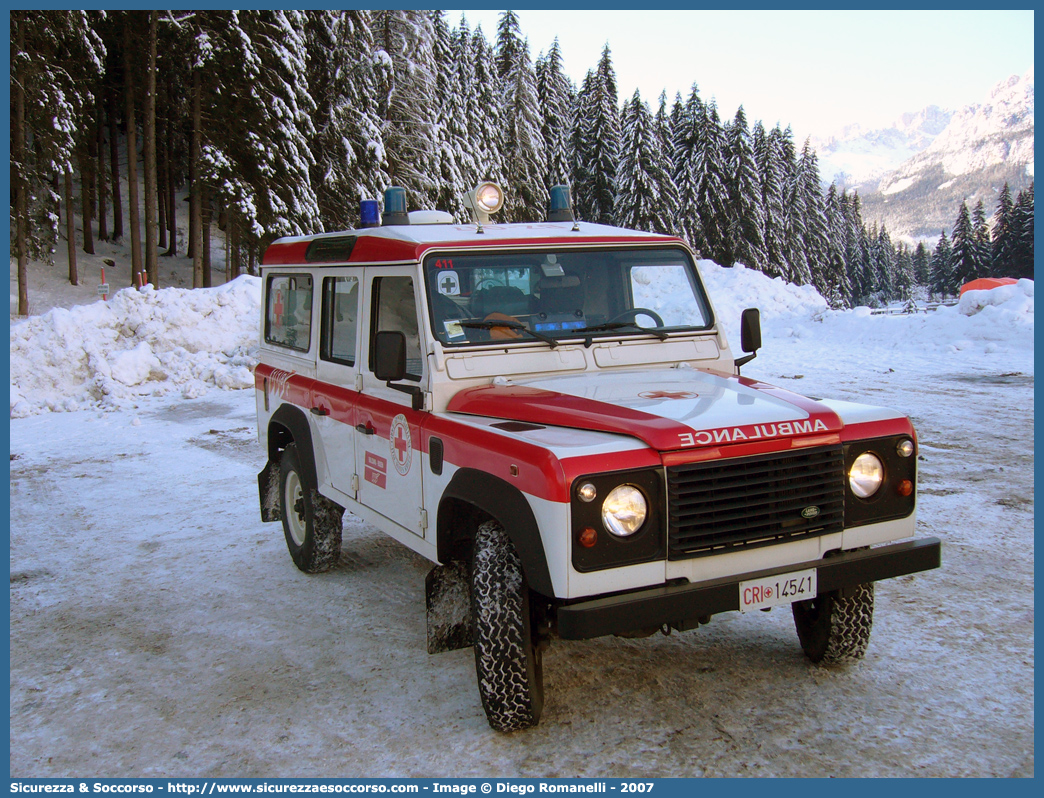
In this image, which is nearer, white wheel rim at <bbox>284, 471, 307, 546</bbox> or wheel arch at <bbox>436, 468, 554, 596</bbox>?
wheel arch at <bbox>436, 468, 554, 596</bbox>

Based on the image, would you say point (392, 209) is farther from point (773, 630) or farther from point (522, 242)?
point (773, 630)

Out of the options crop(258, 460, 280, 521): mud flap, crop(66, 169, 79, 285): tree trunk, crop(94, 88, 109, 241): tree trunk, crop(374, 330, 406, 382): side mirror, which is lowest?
crop(258, 460, 280, 521): mud flap

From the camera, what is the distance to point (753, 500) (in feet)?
12.1

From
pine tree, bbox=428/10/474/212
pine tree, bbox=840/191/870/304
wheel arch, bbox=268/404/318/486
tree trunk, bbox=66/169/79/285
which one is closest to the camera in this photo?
wheel arch, bbox=268/404/318/486

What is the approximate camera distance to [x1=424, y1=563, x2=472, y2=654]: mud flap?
4207 millimetres

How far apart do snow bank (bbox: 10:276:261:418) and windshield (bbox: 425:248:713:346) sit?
10381 mm

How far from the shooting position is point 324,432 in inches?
229

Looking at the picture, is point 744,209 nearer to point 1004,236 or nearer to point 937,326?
point 1004,236

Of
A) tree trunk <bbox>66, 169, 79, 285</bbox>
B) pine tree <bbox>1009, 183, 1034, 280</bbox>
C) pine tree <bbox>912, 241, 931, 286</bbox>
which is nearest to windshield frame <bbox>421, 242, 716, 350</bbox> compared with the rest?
tree trunk <bbox>66, 169, 79, 285</bbox>

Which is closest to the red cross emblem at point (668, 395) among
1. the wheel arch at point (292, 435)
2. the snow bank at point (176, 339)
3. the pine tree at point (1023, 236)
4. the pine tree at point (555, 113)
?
the wheel arch at point (292, 435)

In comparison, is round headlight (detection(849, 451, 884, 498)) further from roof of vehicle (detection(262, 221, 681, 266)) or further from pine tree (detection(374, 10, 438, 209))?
pine tree (detection(374, 10, 438, 209))

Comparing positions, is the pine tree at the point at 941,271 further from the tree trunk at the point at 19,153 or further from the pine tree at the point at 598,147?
the tree trunk at the point at 19,153

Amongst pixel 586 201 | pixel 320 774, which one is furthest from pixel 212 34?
pixel 586 201
